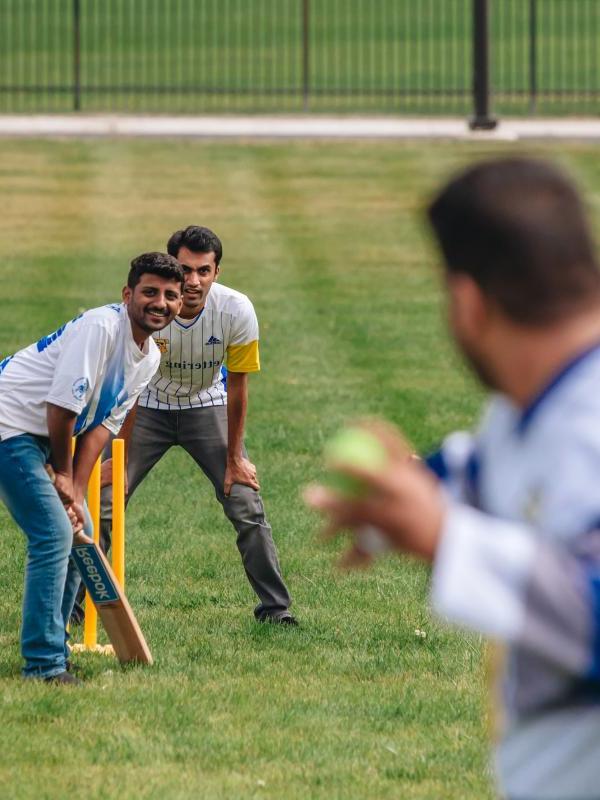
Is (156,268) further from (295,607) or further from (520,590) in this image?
(520,590)

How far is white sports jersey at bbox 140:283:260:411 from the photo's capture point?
8.04 metres

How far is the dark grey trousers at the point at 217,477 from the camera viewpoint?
811cm

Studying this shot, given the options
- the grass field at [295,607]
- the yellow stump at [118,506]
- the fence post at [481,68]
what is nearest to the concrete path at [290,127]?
the fence post at [481,68]

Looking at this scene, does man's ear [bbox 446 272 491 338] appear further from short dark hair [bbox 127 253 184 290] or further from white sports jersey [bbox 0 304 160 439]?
short dark hair [bbox 127 253 184 290]

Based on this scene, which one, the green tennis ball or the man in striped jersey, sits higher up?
the green tennis ball

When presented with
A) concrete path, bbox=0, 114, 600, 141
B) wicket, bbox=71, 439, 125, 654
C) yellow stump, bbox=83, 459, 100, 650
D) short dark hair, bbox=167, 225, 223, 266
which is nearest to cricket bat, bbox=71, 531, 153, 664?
wicket, bbox=71, 439, 125, 654

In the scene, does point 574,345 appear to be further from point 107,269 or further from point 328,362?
point 107,269

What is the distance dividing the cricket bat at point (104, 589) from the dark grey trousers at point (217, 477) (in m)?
0.99

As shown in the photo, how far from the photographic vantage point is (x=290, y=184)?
23.9 metres

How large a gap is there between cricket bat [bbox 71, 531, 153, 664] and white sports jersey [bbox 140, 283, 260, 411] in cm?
126

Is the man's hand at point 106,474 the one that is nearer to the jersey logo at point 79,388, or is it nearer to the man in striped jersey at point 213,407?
the man in striped jersey at point 213,407

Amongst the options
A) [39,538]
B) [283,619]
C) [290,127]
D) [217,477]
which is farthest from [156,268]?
[290,127]

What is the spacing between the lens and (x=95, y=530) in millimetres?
7836

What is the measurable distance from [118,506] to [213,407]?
33.5 inches
